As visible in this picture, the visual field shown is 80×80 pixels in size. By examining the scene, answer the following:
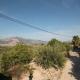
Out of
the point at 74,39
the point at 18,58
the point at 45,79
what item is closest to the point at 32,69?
the point at 45,79

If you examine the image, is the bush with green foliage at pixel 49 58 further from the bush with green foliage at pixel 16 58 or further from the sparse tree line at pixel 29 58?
the bush with green foliage at pixel 16 58

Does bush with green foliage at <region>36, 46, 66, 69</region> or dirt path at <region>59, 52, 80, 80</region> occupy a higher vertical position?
bush with green foliage at <region>36, 46, 66, 69</region>

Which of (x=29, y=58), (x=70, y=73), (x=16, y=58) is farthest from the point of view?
(x=29, y=58)

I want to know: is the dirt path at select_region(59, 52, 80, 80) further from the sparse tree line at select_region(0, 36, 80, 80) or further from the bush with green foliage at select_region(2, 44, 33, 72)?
the bush with green foliage at select_region(2, 44, 33, 72)

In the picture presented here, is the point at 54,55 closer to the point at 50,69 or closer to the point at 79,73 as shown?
the point at 50,69

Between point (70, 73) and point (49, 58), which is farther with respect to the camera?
point (49, 58)

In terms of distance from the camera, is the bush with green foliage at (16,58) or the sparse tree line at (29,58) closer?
the sparse tree line at (29,58)

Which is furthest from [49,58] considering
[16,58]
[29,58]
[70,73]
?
[16,58]

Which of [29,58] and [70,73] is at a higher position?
[29,58]

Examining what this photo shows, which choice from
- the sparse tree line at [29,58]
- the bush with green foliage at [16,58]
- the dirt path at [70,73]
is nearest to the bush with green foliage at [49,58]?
the sparse tree line at [29,58]

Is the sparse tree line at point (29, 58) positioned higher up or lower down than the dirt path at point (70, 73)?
higher up

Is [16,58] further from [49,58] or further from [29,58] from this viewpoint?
[49,58]

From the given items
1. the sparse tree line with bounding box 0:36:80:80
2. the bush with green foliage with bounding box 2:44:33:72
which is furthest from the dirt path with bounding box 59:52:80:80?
the bush with green foliage with bounding box 2:44:33:72

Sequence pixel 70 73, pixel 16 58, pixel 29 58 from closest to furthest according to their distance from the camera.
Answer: pixel 70 73 < pixel 16 58 < pixel 29 58
